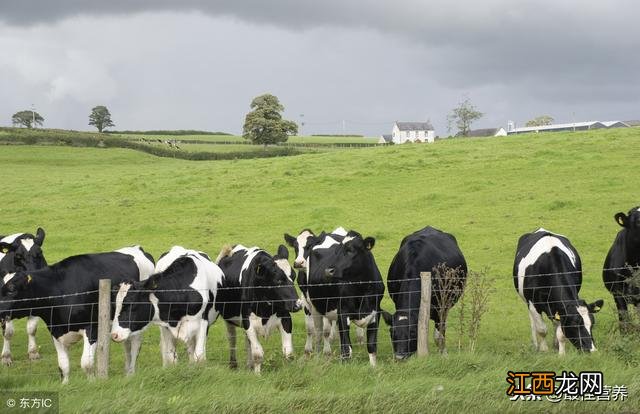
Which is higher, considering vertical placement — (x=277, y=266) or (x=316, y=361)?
(x=277, y=266)

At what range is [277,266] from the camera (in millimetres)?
10922

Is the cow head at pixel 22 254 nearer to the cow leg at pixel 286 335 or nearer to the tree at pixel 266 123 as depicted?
the cow leg at pixel 286 335

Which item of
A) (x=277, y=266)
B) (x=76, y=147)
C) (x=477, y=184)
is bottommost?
(x=277, y=266)

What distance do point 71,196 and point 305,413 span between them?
30188 millimetres

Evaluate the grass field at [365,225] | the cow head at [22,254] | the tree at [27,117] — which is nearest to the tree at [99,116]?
the tree at [27,117]

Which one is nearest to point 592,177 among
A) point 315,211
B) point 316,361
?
point 315,211

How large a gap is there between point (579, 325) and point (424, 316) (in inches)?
93.4

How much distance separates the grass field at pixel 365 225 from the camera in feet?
26.2

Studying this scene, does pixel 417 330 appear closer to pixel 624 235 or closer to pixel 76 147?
pixel 624 235

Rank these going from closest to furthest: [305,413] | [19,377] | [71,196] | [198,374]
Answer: [305,413]
[198,374]
[19,377]
[71,196]

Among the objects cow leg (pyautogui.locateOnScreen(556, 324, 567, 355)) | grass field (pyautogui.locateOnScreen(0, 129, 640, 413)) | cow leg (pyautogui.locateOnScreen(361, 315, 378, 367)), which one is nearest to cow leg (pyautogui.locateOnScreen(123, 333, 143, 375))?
grass field (pyautogui.locateOnScreen(0, 129, 640, 413))

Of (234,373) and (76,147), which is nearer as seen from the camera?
(234,373)

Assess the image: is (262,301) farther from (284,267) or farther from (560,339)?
(560,339)

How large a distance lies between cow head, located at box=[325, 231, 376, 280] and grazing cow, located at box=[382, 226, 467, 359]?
72 centimetres
